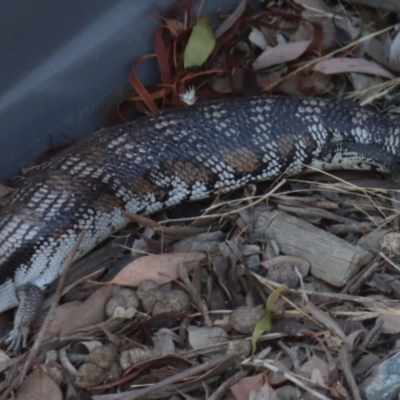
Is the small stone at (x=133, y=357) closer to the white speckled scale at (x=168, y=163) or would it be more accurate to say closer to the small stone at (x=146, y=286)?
the small stone at (x=146, y=286)

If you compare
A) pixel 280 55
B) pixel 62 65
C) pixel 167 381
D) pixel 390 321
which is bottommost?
pixel 390 321

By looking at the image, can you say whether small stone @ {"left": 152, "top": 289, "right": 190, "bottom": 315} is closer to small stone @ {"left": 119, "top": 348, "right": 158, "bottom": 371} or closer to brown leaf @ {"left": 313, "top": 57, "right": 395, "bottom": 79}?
small stone @ {"left": 119, "top": 348, "right": 158, "bottom": 371}

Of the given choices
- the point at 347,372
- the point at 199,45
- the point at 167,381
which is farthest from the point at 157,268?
the point at 199,45

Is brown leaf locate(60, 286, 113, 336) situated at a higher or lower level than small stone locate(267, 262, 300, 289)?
higher

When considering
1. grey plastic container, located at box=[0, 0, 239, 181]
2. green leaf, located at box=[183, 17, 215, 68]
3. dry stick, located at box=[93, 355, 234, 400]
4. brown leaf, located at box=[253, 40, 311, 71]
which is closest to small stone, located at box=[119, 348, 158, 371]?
dry stick, located at box=[93, 355, 234, 400]

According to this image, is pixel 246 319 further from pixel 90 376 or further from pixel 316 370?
pixel 90 376

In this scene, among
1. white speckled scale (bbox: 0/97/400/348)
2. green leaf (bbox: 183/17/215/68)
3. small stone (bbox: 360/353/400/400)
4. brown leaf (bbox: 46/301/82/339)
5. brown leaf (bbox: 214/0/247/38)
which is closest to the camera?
small stone (bbox: 360/353/400/400)
